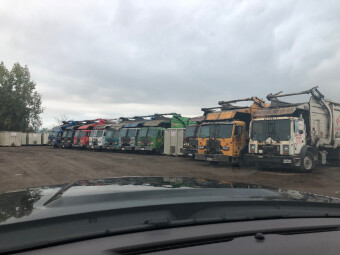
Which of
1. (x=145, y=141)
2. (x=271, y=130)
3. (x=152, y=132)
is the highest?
(x=152, y=132)

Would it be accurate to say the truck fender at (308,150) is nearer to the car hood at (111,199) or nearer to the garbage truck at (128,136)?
the car hood at (111,199)

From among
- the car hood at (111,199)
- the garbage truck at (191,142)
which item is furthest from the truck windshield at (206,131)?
the car hood at (111,199)

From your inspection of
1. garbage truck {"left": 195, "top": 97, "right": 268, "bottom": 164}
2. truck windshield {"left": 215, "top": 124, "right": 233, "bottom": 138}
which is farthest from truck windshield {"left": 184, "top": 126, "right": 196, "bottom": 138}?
truck windshield {"left": 215, "top": 124, "right": 233, "bottom": 138}

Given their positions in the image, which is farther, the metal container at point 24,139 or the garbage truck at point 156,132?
the metal container at point 24,139

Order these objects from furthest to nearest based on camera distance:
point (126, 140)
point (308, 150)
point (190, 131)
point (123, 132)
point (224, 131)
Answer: point (123, 132), point (126, 140), point (190, 131), point (224, 131), point (308, 150)

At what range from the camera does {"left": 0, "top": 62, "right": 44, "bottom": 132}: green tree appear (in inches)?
1801

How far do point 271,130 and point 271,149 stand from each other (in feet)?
2.96

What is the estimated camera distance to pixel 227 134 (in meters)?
14.7

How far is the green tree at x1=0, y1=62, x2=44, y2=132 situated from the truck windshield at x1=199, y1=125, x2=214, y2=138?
133 feet

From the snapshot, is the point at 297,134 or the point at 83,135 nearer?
the point at 297,134

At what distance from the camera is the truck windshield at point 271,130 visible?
41.4ft

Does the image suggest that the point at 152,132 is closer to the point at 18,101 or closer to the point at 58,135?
the point at 58,135

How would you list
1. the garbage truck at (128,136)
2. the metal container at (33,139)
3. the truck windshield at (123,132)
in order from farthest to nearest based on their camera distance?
the metal container at (33,139) < the truck windshield at (123,132) < the garbage truck at (128,136)

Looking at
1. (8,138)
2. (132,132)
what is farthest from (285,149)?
(8,138)
